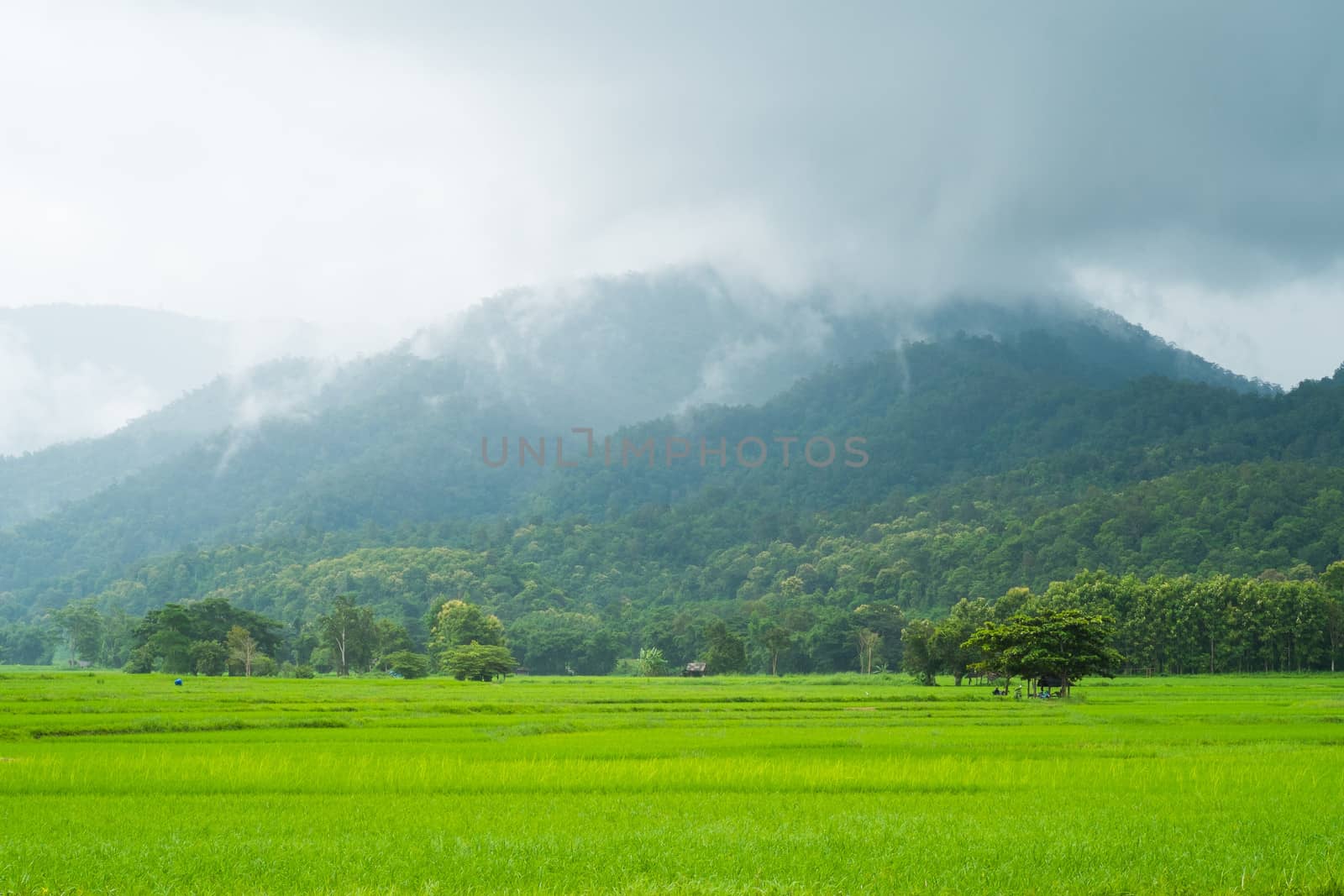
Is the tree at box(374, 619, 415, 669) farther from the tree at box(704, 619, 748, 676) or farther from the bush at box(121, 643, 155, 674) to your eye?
the tree at box(704, 619, 748, 676)

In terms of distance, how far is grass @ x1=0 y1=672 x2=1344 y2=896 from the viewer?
13.7m

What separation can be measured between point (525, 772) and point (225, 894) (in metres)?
11.0

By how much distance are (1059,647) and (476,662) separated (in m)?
48.8

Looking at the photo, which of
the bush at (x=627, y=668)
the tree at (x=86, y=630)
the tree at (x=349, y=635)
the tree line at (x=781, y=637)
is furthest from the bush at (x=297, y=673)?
the tree at (x=86, y=630)

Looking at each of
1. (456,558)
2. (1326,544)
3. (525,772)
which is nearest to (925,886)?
(525,772)

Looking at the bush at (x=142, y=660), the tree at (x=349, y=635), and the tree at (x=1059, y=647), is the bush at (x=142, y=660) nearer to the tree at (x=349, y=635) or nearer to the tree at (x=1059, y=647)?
the tree at (x=349, y=635)

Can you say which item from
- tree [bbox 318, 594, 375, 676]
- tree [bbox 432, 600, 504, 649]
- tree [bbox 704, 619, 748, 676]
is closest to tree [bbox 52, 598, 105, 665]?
tree [bbox 318, 594, 375, 676]

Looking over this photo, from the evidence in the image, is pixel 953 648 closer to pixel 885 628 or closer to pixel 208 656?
pixel 885 628

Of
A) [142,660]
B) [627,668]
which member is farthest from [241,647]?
[627,668]

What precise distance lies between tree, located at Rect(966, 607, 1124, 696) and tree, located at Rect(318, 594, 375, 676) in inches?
2670

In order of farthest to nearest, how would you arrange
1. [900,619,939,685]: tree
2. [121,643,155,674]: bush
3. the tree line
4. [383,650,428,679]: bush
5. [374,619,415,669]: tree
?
[374,619,415,669]: tree < [383,650,428,679]: bush < [121,643,155,674]: bush < the tree line < [900,619,939,685]: tree

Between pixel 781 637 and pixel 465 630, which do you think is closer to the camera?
pixel 465 630

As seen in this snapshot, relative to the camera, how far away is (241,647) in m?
91.3

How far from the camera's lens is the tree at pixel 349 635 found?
339 feet
